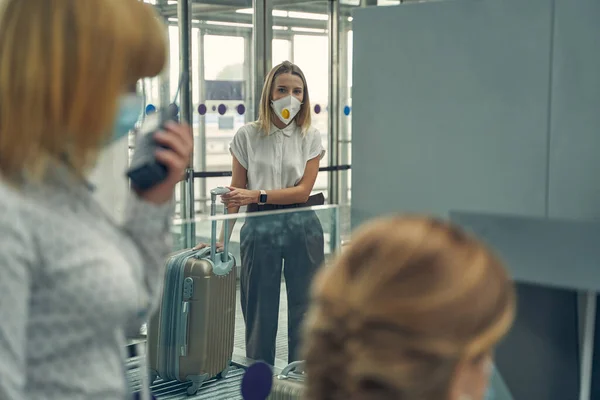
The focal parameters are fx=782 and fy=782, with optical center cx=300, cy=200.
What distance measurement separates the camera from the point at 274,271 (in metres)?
2.40

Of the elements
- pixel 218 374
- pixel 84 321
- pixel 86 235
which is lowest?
pixel 218 374

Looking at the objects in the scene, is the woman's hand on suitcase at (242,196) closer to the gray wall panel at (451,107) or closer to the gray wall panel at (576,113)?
the gray wall panel at (451,107)

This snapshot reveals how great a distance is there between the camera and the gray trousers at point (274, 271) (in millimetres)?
2277

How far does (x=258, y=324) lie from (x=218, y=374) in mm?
681

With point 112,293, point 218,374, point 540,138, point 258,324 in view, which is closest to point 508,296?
point 112,293

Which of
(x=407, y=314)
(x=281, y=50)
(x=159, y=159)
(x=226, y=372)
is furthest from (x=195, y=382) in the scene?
(x=281, y=50)

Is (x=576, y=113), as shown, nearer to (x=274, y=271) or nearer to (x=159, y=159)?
(x=159, y=159)

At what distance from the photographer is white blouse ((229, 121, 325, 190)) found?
130 inches

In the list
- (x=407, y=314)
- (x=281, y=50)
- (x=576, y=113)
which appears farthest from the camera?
(x=281, y=50)

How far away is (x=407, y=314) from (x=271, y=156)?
257 centimetres

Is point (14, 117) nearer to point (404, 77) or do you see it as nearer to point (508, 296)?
point (508, 296)

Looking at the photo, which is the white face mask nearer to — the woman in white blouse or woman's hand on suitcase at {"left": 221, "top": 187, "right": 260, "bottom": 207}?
the woman in white blouse

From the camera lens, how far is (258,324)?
2.45 meters

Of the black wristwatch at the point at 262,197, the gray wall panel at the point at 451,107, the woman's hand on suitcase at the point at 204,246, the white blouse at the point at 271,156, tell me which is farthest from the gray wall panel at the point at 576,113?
the white blouse at the point at 271,156
